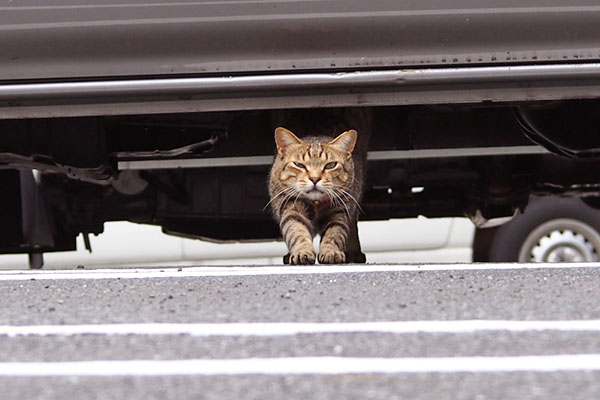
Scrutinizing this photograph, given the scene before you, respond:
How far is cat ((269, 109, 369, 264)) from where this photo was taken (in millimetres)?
4254

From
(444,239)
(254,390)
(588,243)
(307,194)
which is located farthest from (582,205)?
(254,390)

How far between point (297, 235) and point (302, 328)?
1.98m

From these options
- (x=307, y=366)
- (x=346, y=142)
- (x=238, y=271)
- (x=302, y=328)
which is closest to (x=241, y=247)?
(x=346, y=142)

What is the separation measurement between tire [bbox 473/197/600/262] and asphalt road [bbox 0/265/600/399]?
2989 millimetres

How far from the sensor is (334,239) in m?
4.15

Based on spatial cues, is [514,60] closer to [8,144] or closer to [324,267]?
[324,267]

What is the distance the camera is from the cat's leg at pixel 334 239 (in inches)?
155

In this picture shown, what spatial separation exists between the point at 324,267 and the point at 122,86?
116 cm

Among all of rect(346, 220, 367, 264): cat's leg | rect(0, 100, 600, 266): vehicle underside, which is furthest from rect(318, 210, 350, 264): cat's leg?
rect(0, 100, 600, 266): vehicle underside

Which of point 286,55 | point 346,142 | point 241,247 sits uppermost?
point 286,55

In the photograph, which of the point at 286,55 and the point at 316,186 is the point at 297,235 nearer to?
the point at 316,186

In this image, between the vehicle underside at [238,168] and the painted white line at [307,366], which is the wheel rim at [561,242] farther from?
the painted white line at [307,366]

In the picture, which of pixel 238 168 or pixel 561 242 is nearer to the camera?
pixel 238 168

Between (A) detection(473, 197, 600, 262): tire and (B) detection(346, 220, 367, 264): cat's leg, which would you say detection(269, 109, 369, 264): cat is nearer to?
(B) detection(346, 220, 367, 264): cat's leg
